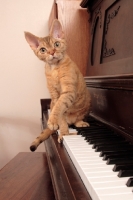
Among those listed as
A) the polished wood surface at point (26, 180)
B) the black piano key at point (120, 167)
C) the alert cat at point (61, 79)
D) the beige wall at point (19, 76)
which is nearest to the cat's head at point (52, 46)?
the alert cat at point (61, 79)

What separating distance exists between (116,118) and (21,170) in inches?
37.0

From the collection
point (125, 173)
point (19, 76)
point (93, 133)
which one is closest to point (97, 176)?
point (125, 173)

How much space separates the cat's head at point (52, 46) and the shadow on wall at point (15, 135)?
1.60 metres

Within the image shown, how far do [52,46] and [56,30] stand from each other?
0.13 meters

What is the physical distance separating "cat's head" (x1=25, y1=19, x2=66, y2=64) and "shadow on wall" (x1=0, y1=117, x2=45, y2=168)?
1.60 metres

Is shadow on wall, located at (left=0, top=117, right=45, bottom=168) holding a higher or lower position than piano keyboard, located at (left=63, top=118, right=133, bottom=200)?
lower

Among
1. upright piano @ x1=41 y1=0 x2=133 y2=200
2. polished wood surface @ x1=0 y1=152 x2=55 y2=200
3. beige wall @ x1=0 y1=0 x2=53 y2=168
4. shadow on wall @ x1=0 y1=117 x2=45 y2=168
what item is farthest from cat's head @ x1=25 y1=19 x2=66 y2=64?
shadow on wall @ x1=0 y1=117 x2=45 y2=168

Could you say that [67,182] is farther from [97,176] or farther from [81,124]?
Answer: [81,124]

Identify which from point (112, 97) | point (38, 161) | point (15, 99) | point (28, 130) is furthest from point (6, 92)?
point (112, 97)

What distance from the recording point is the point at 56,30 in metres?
1.42

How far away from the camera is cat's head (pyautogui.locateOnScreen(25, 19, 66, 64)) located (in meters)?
1.35

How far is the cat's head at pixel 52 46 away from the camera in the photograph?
1.35 m

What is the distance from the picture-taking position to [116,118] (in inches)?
41.8

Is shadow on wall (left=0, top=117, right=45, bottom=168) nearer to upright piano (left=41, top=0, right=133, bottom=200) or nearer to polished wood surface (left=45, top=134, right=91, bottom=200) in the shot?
upright piano (left=41, top=0, right=133, bottom=200)
